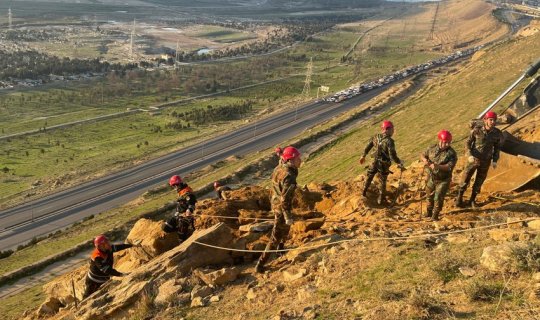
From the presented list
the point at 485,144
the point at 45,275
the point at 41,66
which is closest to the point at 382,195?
the point at 485,144

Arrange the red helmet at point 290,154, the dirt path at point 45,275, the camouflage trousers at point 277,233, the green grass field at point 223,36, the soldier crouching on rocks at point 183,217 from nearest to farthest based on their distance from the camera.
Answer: the red helmet at point 290,154 < the camouflage trousers at point 277,233 < the soldier crouching on rocks at point 183,217 < the dirt path at point 45,275 < the green grass field at point 223,36

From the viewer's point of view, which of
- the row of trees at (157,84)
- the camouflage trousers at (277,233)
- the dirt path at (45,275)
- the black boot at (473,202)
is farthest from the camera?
the row of trees at (157,84)

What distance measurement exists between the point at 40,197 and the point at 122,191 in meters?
9.11

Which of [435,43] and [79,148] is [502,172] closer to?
[79,148]

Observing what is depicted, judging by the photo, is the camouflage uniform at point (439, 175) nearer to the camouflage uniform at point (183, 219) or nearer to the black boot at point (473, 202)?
the black boot at point (473, 202)

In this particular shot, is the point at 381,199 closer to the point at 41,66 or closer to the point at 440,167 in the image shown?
the point at 440,167

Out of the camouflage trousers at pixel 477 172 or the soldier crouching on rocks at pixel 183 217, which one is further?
the soldier crouching on rocks at pixel 183 217

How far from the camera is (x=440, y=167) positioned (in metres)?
11.3

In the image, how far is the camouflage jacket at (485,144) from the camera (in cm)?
1198

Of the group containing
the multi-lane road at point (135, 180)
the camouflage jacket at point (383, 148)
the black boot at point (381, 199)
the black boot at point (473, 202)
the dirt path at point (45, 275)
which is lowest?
the multi-lane road at point (135, 180)

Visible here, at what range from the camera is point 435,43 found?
5778 inches

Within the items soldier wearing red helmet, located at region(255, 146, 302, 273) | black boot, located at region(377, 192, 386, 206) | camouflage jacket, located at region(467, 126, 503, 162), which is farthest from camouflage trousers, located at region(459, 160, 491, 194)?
soldier wearing red helmet, located at region(255, 146, 302, 273)

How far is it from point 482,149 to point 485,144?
152mm

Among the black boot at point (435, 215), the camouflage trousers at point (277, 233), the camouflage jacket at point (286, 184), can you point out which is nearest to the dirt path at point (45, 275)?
the camouflage trousers at point (277, 233)
